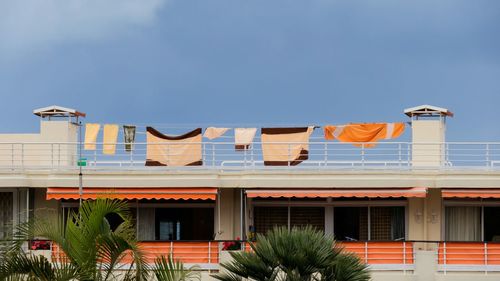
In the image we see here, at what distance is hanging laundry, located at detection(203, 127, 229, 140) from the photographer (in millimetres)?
33156

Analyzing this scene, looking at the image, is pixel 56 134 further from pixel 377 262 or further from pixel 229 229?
pixel 377 262

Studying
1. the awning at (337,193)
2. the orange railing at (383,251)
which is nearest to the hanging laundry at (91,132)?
the awning at (337,193)

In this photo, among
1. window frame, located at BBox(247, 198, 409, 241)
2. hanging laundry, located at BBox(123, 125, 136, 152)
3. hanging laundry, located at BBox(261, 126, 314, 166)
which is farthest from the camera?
hanging laundry, located at BBox(123, 125, 136, 152)

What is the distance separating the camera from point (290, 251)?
2092cm

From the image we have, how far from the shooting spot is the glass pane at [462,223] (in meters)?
31.5

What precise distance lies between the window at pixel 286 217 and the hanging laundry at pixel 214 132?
282 centimetres

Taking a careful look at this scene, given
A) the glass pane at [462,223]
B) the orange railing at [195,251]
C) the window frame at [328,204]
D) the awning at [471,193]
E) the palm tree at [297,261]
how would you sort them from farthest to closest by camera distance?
the window frame at [328,204]
the glass pane at [462,223]
the awning at [471,193]
the orange railing at [195,251]
the palm tree at [297,261]

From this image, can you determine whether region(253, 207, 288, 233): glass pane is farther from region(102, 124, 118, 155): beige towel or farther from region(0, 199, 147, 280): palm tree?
region(0, 199, 147, 280): palm tree

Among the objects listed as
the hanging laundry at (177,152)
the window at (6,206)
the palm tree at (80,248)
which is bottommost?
the palm tree at (80,248)

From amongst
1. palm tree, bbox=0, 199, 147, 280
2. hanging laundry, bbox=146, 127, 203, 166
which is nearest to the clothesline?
hanging laundry, bbox=146, 127, 203, 166

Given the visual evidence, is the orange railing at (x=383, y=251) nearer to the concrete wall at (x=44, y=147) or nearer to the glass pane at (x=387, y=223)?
the glass pane at (x=387, y=223)

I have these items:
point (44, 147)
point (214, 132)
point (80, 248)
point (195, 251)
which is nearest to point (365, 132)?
point (214, 132)

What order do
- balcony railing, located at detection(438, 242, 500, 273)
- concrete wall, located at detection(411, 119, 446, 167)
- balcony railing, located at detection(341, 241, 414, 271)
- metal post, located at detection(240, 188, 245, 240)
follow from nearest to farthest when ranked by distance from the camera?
balcony railing, located at detection(438, 242, 500, 273)
balcony railing, located at detection(341, 241, 414, 271)
metal post, located at detection(240, 188, 245, 240)
concrete wall, located at detection(411, 119, 446, 167)

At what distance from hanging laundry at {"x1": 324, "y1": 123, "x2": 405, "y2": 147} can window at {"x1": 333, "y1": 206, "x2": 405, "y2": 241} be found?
2.23 metres
